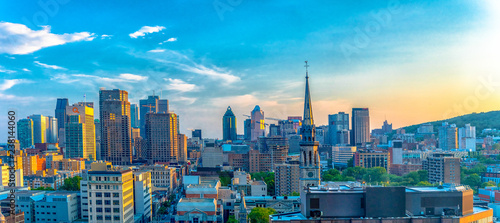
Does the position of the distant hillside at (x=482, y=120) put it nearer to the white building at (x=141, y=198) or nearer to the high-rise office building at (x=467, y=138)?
the high-rise office building at (x=467, y=138)

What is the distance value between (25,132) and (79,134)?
37.9 metres

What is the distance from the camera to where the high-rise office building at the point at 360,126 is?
191000 mm

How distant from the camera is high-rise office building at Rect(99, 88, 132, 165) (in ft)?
484

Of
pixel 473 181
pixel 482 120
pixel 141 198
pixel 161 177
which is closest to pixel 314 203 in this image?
pixel 141 198

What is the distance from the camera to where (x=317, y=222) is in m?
24.5

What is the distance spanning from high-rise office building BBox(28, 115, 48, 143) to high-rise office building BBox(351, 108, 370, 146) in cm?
14363

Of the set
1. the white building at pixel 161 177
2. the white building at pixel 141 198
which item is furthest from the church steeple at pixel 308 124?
the white building at pixel 161 177

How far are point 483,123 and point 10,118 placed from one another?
172 metres

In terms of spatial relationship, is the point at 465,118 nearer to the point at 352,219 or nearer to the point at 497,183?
the point at 497,183

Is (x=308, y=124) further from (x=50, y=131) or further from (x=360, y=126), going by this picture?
(x=50, y=131)

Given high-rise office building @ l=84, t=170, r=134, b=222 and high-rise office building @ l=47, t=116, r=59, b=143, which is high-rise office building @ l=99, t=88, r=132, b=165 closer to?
high-rise office building @ l=47, t=116, r=59, b=143

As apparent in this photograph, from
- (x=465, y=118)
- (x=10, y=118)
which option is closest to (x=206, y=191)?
(x=10, y=118)

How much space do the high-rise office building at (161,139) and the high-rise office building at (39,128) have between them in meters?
60.7

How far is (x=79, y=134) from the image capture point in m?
143
